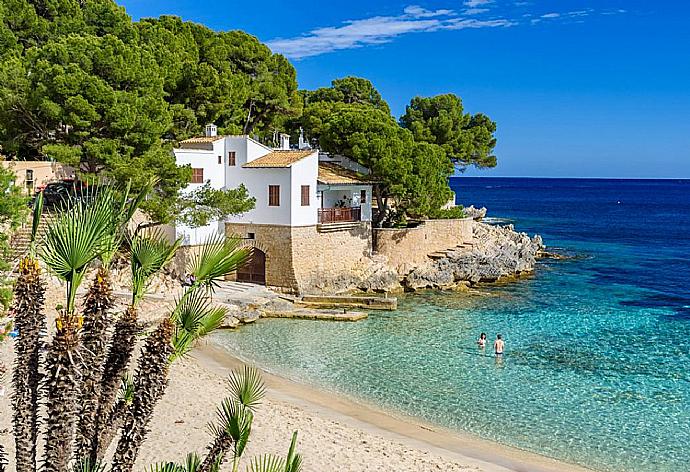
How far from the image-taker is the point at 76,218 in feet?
18.7

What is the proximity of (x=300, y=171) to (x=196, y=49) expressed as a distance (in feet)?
42.9

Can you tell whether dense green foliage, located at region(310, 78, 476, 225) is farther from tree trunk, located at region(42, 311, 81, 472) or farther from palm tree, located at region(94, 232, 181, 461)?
tree trunk, located at region(42, 311, 81, 472)

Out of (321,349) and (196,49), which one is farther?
(196,49)

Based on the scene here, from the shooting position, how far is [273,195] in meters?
30.8

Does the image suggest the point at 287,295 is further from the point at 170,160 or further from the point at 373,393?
the point at 373,393

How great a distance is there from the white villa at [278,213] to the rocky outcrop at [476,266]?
390 centimetres

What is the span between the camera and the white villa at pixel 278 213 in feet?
100

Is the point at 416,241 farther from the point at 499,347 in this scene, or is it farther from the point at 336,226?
the point at 499,347

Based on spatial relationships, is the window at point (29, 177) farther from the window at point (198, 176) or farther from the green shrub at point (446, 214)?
the green shrub at point (446, 214)

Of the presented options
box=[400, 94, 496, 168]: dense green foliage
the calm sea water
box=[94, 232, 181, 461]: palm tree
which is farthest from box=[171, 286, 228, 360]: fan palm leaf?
box=[400, 94, 496, 168]: dense green foliage

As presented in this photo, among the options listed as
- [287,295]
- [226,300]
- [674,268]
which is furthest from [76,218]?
[674,268]

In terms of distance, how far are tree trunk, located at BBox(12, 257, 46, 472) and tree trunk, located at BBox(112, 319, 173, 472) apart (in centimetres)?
80

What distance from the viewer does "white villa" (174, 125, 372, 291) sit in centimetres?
3059

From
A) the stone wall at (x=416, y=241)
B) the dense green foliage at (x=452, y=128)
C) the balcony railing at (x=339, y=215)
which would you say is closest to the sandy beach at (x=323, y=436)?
the balcony railing at (x=339, y=215)
